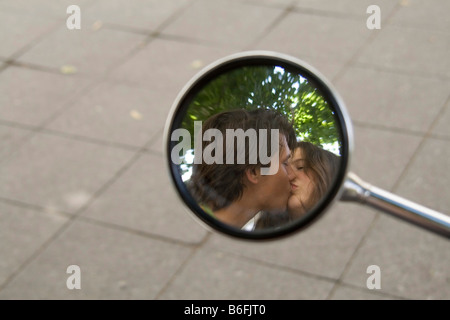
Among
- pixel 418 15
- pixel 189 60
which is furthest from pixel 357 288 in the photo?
pixel 418 15

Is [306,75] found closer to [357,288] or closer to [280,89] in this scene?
[280,89]

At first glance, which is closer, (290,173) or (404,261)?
(290,173)

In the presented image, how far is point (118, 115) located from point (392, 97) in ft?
6.97

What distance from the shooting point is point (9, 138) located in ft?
17.7

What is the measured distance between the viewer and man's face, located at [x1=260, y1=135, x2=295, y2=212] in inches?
59.5

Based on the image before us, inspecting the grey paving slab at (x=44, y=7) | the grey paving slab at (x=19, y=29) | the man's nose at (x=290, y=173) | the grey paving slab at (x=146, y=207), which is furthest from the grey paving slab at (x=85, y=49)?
the man's nose at (x=290, y=173)

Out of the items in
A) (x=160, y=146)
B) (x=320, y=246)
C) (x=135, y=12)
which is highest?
(x=135, y=12)

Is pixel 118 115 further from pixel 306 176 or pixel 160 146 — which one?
pixel 306 176

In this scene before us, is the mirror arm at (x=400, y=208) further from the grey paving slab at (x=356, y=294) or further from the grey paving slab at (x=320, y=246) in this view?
the grey paving slab at (x=320, y=246)

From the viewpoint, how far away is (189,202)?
1744mm

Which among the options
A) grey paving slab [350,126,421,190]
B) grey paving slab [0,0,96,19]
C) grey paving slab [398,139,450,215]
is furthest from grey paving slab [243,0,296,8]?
grey paving slab [398,139,450,215]

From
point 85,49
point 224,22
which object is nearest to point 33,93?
point 85,49

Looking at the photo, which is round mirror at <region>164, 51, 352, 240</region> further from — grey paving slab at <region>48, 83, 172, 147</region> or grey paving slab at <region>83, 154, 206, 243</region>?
grey paving slab at <region>48, 83, 172, 147</region>

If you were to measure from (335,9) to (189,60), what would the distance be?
1.56 metres
